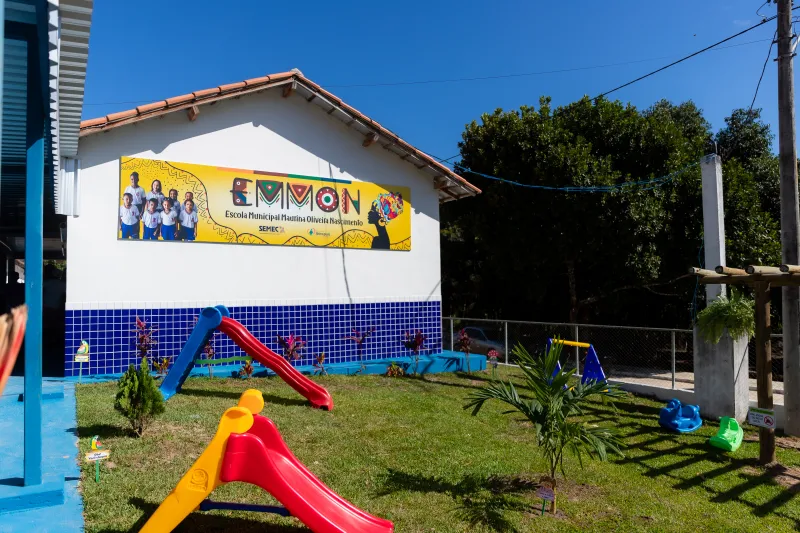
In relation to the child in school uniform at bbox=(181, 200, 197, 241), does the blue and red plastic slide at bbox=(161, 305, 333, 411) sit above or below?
below

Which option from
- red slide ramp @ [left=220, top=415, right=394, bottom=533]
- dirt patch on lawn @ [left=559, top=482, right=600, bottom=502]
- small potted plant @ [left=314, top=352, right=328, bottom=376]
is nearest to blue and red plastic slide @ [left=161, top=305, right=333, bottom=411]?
small potted plant @ [left=314, top=352, right=328, bottom=376]

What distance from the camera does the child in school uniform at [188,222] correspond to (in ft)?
39.3

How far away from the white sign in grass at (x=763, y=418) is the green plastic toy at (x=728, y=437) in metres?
1.19

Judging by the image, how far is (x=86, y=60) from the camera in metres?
5.09

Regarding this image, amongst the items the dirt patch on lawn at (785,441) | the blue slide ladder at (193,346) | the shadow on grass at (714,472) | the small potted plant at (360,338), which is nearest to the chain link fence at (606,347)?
the dirt patch on lawn at (785,441)

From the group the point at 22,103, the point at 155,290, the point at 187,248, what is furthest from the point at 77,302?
the point at 22,103

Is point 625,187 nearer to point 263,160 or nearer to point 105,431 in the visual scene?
point 263,160

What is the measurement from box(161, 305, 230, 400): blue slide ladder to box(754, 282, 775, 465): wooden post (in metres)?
8.31

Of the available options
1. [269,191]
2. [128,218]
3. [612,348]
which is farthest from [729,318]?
[128,218]

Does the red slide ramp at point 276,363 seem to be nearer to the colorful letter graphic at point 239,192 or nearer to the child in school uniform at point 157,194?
the child in school uniform at point 157,194

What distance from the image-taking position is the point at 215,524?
4836 mm

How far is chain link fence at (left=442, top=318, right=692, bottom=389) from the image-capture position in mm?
14250

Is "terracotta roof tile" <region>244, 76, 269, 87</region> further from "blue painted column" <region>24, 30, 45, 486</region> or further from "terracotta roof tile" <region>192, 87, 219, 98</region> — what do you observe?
"blue painted column" <region>24, 30, 45, 486</region>

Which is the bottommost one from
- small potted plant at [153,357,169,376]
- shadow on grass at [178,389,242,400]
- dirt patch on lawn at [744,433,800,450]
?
dirt patch on lawn at [744,433,800,450]
